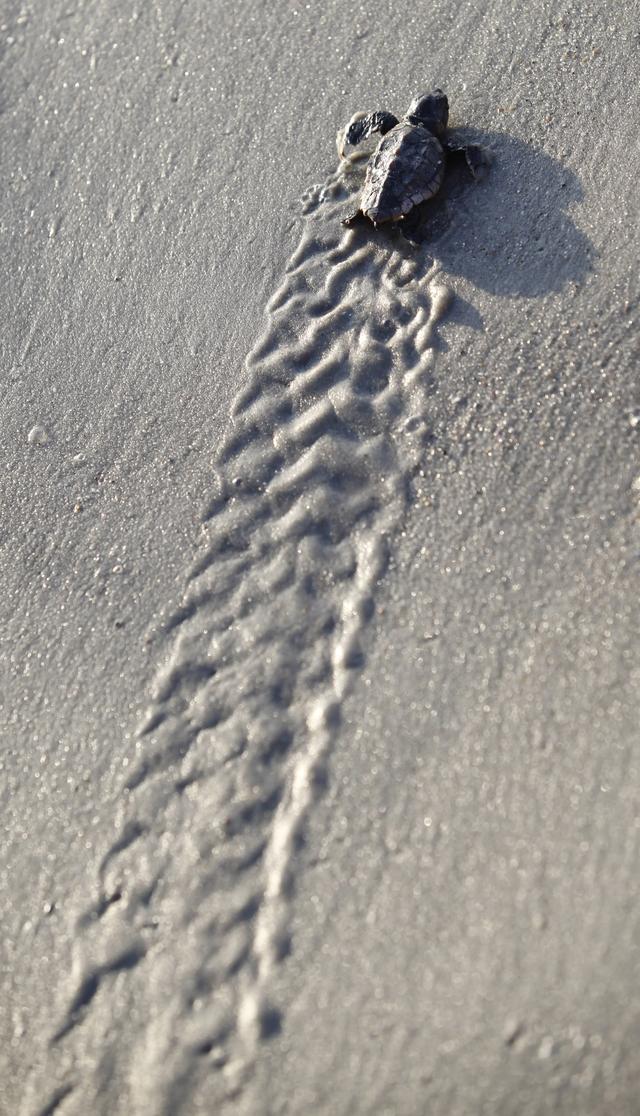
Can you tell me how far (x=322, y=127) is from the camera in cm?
290

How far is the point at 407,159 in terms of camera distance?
8.56 feet

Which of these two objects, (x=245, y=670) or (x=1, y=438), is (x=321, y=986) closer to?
(x=245, y=670)

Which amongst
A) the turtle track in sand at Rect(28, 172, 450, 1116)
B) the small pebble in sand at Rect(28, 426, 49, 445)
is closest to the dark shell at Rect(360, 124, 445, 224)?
the turtle track in sand at Rect(28, 172, 450, 1116)

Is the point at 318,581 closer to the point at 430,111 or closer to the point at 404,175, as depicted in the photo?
the point at 404,175

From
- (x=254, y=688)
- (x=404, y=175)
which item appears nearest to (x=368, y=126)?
(x=404, y=175)

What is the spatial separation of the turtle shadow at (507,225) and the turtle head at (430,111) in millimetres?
84

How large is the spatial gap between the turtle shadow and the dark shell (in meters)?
0.07

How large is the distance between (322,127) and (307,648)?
66.0 inches

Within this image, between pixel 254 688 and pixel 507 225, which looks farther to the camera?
pixel 507 225

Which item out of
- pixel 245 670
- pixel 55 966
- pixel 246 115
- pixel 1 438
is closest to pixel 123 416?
pixel 1 438

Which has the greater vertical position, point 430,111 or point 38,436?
point 430,111

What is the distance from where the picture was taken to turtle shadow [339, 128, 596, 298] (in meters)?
2.48

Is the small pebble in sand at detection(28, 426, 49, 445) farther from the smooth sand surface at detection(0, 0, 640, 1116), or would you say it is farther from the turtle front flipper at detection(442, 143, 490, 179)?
the turtle front flipper at detection(442, 143, 490, 179)

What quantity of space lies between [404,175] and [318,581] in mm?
1166
